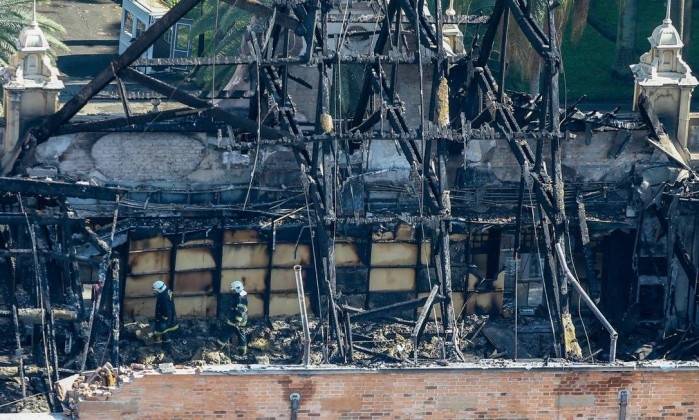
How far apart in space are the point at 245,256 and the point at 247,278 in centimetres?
44

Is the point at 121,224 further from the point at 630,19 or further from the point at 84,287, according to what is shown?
the point at 630,19

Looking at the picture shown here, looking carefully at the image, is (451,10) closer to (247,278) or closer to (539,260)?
(539,260)

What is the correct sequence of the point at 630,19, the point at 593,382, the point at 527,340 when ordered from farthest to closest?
the point at 630,19, the point at 527,340, the point at 593,382

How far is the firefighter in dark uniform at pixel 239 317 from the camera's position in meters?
48.0

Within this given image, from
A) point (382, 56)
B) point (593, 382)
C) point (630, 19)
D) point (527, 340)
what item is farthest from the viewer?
point (630, 19)

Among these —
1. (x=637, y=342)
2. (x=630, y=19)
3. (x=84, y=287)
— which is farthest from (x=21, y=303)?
(x=630, y=19)

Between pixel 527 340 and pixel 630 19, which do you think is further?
pixel 630 19

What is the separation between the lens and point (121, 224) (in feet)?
159

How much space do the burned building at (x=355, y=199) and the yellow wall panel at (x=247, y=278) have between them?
36 millimetres

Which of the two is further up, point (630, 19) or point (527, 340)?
point (630, 19)

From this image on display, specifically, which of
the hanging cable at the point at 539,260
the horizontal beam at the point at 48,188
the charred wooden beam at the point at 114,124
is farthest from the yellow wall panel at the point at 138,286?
the hanging cable at the point at 539,260

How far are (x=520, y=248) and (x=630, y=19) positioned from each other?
973 cm

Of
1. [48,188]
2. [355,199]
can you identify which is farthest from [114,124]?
[355,199]

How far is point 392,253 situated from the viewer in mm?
50375
